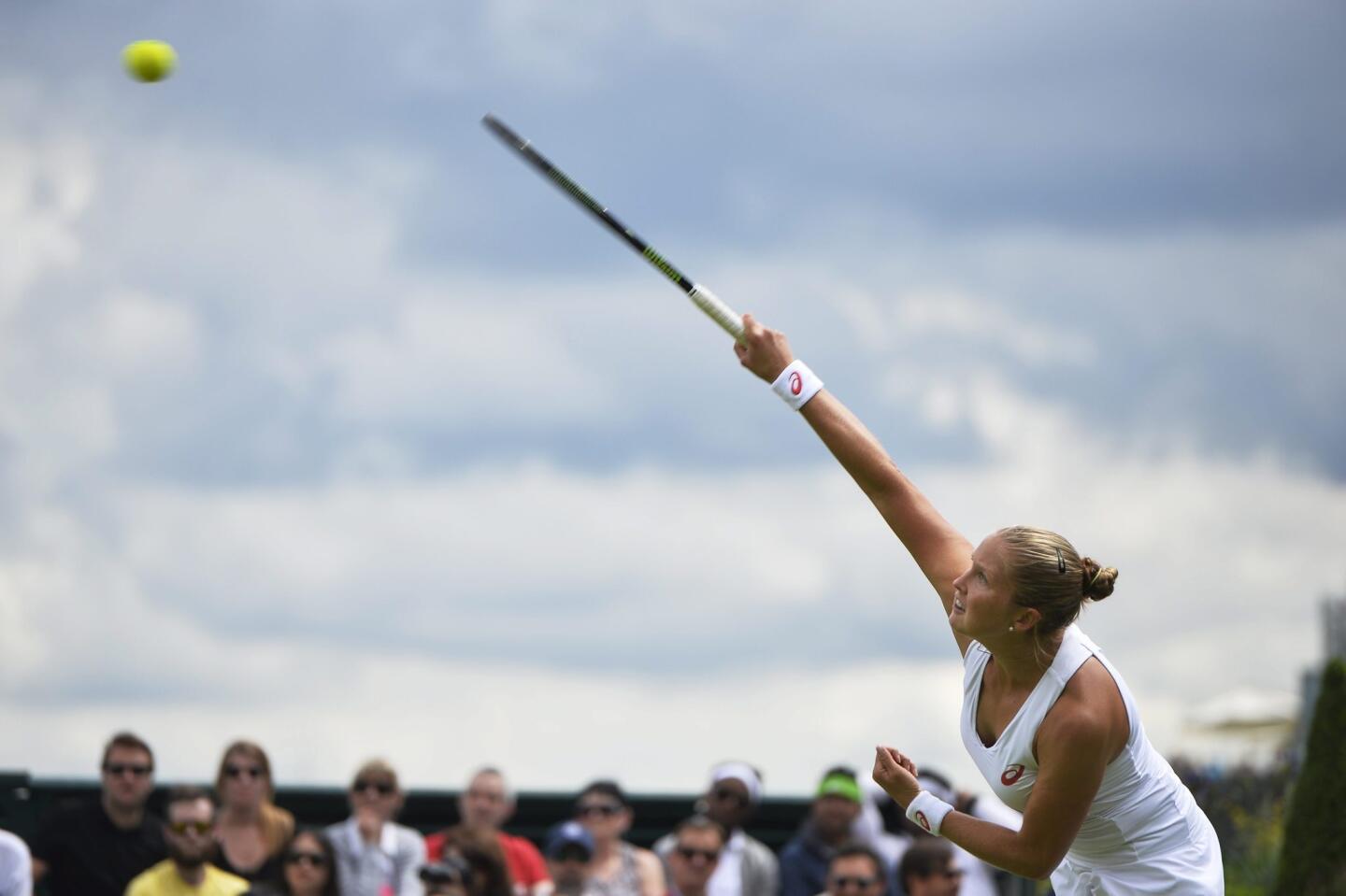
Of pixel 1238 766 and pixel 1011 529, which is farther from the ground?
pixel 1238 766

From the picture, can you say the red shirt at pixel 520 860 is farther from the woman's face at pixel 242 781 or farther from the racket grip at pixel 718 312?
the racket grip at pixel 718 312

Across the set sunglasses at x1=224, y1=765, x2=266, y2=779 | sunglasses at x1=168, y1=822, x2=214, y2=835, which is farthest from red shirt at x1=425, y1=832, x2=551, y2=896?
sunglasses at x1=168, y1=822, x2=214, y2=835

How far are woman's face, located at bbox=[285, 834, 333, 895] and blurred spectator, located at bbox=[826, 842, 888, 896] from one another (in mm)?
3063

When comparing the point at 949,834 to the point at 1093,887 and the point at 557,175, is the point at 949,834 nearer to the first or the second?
the point at 1093,887

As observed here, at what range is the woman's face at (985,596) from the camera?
17.8ft

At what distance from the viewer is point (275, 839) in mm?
11289

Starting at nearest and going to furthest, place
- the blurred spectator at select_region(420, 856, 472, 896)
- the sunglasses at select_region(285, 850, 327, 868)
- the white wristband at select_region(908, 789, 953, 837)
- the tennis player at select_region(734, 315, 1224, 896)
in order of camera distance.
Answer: the tennis player at select_region(734, 315, 1224, 896)
the white wristband at select_region(908, 789, 953, 837)
the blurred spectator at select_region(420, 856, 472, 896)
the sunglasses at select_region(285, 850, 327, 868)

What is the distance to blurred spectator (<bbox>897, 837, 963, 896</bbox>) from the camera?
10.9 metres

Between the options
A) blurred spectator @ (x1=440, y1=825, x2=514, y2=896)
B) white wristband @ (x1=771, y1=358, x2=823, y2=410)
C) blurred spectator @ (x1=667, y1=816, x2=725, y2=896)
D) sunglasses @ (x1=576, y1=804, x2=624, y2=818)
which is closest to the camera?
white wristband @ (x1=771, y1=358, x2=823, y2=410)

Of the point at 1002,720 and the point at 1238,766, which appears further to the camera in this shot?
the point at 1238,766

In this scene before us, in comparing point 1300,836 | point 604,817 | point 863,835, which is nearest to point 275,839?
point 604,817

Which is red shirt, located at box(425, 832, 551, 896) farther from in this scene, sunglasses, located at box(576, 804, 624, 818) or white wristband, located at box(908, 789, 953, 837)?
white wristband, located at box(908, 789, 953, 837)

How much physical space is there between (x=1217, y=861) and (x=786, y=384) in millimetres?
2075

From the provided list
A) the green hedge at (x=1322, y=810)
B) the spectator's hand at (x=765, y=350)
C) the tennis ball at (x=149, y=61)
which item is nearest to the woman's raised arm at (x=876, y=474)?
the spectator's hand at (x=765, y=350)
